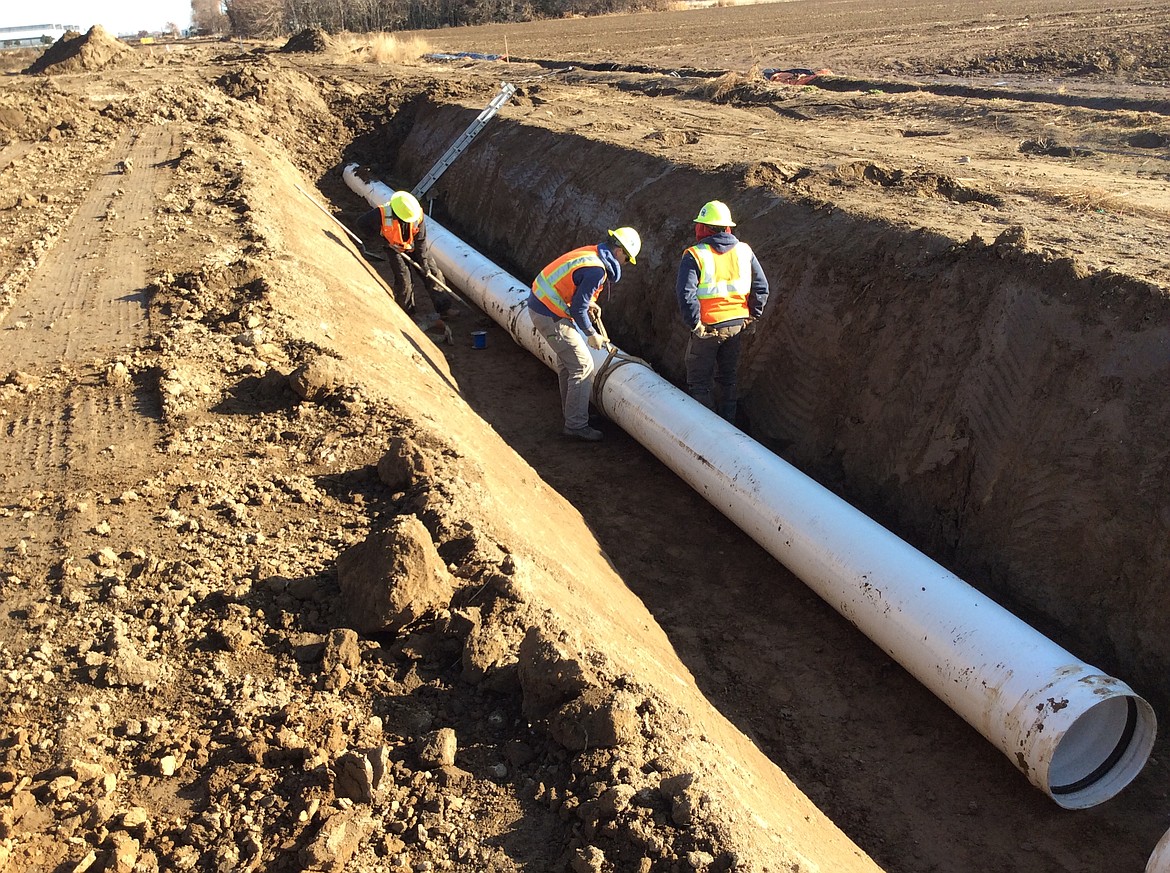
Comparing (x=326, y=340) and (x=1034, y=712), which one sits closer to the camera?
(x=1034, y=712)

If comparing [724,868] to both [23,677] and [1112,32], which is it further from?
[1112,32]

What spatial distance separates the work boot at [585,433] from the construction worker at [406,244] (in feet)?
12.0

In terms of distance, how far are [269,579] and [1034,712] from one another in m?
3.93

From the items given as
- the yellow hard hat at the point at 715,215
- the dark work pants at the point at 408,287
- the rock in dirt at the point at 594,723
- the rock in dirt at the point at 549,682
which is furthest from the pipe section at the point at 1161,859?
the dark work pants at the point at 408,287

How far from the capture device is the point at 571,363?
812 cm

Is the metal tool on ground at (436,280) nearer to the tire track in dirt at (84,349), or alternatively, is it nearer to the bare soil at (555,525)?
the bare soil at (555,525)

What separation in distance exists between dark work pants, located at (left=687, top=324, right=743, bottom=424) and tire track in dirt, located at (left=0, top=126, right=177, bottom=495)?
430 centimetres

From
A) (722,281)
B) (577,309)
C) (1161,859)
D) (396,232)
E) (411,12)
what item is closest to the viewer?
(1161,859)

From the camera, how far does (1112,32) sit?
771 inches

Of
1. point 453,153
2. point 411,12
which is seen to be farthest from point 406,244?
point 411,12

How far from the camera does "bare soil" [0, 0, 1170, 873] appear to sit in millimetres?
3299

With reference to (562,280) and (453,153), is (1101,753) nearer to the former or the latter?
(562,280)

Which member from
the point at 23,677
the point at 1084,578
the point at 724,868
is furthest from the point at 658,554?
the point at 23,677

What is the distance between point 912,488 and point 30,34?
8289 cm
